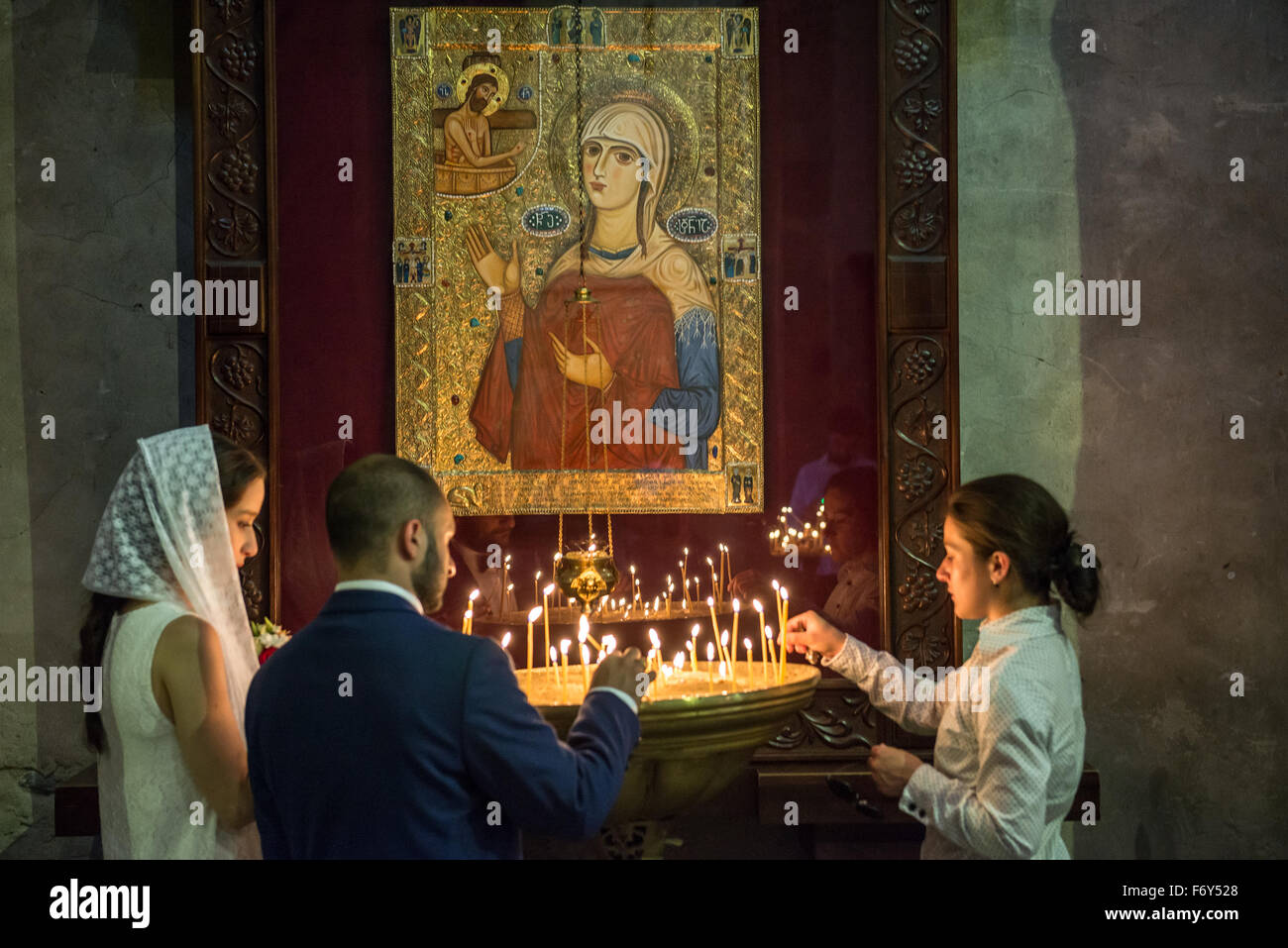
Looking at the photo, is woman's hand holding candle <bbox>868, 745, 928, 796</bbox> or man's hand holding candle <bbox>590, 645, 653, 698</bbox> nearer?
man's hand holding candle <bbox>590, 645, 653, 698</bbox>

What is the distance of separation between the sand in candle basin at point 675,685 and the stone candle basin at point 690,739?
15mm

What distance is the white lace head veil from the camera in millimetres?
2684

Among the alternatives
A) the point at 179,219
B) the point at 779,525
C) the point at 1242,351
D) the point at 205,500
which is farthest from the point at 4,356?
the point at 1242,351

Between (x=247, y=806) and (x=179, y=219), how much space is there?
2881mm

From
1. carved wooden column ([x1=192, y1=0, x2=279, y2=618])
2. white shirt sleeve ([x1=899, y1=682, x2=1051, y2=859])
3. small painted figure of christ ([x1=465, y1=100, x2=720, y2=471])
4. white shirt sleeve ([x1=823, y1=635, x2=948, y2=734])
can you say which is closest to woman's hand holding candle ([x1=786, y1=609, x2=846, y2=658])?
white shirt sleeve ([x1=823, y1=635, x2=948, y2=734])

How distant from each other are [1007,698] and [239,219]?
134 inches

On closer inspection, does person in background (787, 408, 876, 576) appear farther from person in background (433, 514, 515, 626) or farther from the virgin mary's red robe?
person in background (433, 514, 515, 626)

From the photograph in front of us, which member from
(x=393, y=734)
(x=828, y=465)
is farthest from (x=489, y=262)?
(x=393, y=734)

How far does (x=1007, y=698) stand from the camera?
2693 mm

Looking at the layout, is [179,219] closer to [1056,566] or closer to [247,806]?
[247,806]

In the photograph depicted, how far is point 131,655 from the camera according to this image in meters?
2.61

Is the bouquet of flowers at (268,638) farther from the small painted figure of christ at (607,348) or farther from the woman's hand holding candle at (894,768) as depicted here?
the woman's hand holding candle at (894,768)

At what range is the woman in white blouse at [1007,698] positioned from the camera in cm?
264

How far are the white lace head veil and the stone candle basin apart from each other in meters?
0.80
